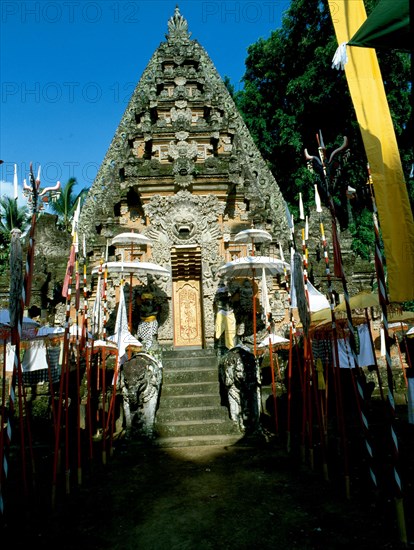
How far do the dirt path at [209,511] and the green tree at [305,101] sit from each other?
58.3 ft

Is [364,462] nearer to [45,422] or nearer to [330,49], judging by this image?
[45,422]

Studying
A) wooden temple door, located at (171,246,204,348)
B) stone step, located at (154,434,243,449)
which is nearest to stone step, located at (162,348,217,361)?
wooden temple door, located at (171,246,204,348)

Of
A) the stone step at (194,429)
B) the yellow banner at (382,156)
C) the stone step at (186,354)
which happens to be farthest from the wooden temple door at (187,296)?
the yellow banner at (382,156)

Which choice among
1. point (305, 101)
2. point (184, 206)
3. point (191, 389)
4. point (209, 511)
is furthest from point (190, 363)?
point (305, 101)

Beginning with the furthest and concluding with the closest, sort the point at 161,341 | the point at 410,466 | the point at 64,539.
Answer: the point at 161,341, the point at 410,466, the point at 64,539

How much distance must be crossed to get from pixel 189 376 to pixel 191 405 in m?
0.82

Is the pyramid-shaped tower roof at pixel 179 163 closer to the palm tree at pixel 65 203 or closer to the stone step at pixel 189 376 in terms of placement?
the stone step at pixel 189 376

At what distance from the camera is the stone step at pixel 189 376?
29.5 feet

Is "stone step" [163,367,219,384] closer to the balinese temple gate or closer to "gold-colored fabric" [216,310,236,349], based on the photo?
"gold-colored fabric" [216,310,236,349]

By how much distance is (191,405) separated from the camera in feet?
27.5

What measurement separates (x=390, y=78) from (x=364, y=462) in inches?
779

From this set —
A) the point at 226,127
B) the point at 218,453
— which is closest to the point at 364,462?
the point at 218,453

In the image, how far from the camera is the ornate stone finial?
19.0 meters

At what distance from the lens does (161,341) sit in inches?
439
